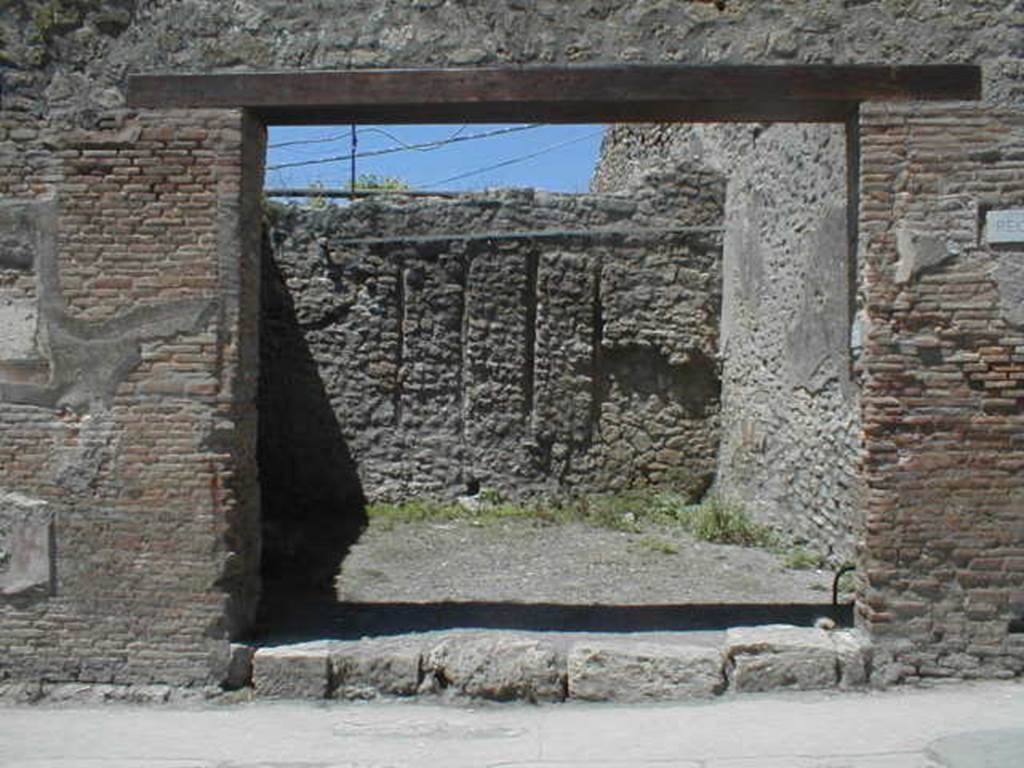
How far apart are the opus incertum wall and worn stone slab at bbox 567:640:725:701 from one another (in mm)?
829

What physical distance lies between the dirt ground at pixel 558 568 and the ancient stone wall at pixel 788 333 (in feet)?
2.11

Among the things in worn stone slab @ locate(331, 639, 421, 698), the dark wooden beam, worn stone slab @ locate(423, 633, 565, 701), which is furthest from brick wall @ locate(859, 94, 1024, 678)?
worn stone slab @ locate(331, 639, 421, 698)

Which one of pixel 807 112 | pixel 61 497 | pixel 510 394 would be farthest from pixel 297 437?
pixel 807 112

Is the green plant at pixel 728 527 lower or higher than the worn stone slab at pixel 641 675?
higher

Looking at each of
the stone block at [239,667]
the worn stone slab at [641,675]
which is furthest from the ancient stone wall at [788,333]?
the stone block at [239,667]

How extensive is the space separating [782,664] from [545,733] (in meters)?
1.25

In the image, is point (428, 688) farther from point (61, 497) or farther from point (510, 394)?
point (510, 394)

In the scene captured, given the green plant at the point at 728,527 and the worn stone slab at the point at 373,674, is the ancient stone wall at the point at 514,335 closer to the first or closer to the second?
the green plant at the point at 728,527

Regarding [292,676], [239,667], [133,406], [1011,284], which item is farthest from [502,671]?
[1011,284]

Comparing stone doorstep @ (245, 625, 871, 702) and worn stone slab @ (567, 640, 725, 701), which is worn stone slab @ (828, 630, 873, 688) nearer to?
stone doorstep @ (245, 625, 871, 702)

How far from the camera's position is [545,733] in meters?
4.94

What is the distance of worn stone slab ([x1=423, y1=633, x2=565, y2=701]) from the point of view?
543 centimetres

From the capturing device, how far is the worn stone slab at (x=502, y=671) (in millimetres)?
5426

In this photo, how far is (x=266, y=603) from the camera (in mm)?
6906
